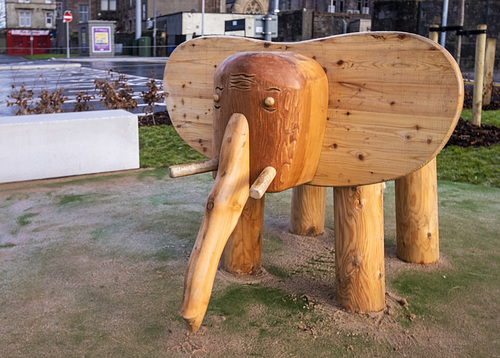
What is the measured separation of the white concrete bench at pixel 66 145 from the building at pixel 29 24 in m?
39.2

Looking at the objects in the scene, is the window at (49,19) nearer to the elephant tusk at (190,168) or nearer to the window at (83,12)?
the window at (83,12)

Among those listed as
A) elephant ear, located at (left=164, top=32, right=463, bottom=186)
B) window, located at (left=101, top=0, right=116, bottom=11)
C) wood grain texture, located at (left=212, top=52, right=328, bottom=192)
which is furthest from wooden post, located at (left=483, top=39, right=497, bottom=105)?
window, located at (left=101, top=0, right=116, bottom=11)

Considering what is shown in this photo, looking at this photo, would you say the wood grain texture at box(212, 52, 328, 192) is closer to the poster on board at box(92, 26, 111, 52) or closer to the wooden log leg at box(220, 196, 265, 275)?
the wooden log leg at box(220, 196, 265, 275)

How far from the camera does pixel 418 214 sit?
10.9 feet

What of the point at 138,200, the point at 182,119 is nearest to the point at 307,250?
the point at 182,119

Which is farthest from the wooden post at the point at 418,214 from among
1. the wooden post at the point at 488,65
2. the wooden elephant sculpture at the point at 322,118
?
the wooden post at the point at 488,65

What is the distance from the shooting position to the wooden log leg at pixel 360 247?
8.79 feet

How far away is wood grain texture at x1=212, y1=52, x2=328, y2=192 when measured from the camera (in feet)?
7.34

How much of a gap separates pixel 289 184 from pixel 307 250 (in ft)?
4.35

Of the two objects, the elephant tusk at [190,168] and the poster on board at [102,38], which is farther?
the poster on board at [102,38]

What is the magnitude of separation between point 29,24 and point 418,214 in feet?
160

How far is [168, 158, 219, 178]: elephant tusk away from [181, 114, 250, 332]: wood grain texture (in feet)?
0.24

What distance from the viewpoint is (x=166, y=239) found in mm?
3799

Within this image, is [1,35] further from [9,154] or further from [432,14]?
[9,154]
